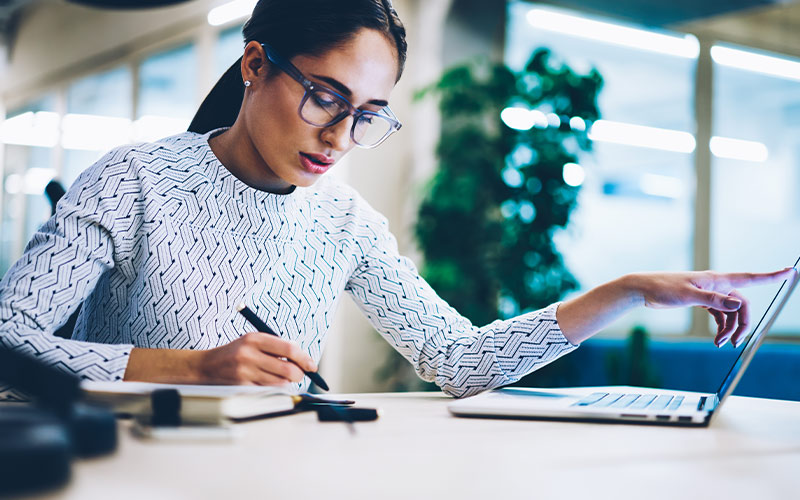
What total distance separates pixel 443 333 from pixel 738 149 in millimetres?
3936

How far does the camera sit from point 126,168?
44.3 inches

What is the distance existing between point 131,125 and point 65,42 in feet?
4.33

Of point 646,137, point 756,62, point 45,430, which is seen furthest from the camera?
point 756,62

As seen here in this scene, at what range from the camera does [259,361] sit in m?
0.83

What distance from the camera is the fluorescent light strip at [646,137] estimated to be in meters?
4.41

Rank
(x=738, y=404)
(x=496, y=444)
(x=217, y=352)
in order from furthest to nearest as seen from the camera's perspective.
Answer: (x=738, y=404) < (x=217, y=352) < (x=496, y=444)

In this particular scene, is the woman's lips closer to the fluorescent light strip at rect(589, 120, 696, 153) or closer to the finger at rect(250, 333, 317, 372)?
the finger at rect(250, 333, 317, 372)

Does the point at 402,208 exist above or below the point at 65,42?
below

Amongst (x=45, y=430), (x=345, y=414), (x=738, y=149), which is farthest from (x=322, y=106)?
(x=738, y=149)

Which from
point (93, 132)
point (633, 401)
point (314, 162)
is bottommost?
point (633, 401)

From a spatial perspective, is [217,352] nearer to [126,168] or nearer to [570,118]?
[126,168]

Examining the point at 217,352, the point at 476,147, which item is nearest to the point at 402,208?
the point at 476,147

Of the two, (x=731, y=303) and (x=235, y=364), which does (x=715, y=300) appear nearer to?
(x=731, y=303)

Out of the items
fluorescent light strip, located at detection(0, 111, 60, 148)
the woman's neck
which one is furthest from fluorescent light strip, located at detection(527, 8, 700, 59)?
fluorescent light strip, located at detection(0, 111, 60, 148)
